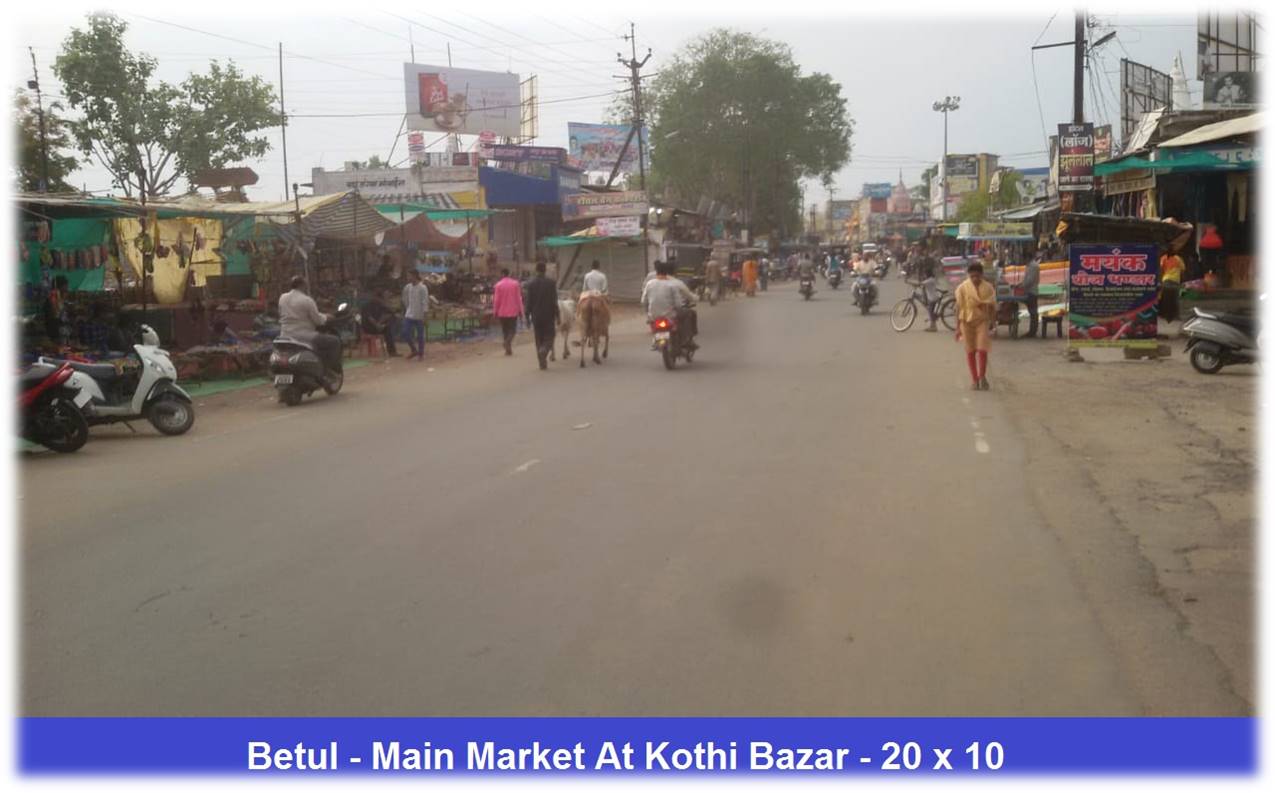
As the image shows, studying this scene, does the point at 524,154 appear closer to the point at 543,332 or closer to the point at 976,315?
the point at 543,332

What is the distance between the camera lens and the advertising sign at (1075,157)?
25.5m

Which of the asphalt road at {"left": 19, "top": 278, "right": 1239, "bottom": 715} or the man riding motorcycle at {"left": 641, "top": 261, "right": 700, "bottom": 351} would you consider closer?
the asphalt road at {"left": 19, "top": 278, "right": 1239, "bottom": 715}

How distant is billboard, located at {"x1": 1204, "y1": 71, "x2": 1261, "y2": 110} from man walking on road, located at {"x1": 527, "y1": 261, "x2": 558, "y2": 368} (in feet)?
55.1

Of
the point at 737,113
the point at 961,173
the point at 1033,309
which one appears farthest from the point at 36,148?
the point at 961,173

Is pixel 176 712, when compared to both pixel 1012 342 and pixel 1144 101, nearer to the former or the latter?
pixel 1012 342

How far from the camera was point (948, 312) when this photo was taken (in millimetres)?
24844

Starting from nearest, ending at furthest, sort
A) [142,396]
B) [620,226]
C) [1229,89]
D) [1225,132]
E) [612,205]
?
[142,396], [1225,132], [1229,89], [620,226], [612,205]

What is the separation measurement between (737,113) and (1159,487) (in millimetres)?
60619

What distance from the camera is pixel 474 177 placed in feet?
139

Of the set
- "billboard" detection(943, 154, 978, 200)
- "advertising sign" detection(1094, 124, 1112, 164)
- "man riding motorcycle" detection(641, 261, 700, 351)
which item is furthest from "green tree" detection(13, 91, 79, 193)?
"billboard" detection(943, 154, 978, 200)

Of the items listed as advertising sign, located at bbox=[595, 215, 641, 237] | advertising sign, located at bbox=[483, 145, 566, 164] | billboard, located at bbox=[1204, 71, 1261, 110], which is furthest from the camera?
advertising sign, located at bbox=[483, 145, 566, 164]

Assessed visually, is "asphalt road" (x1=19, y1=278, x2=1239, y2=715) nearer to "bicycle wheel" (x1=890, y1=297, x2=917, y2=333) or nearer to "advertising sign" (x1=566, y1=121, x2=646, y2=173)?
"bicycle wheel" (x1=890, y1=297, x2=917, y2=333)

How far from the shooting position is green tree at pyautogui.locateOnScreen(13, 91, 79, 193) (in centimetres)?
2970

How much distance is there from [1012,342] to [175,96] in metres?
30.8
